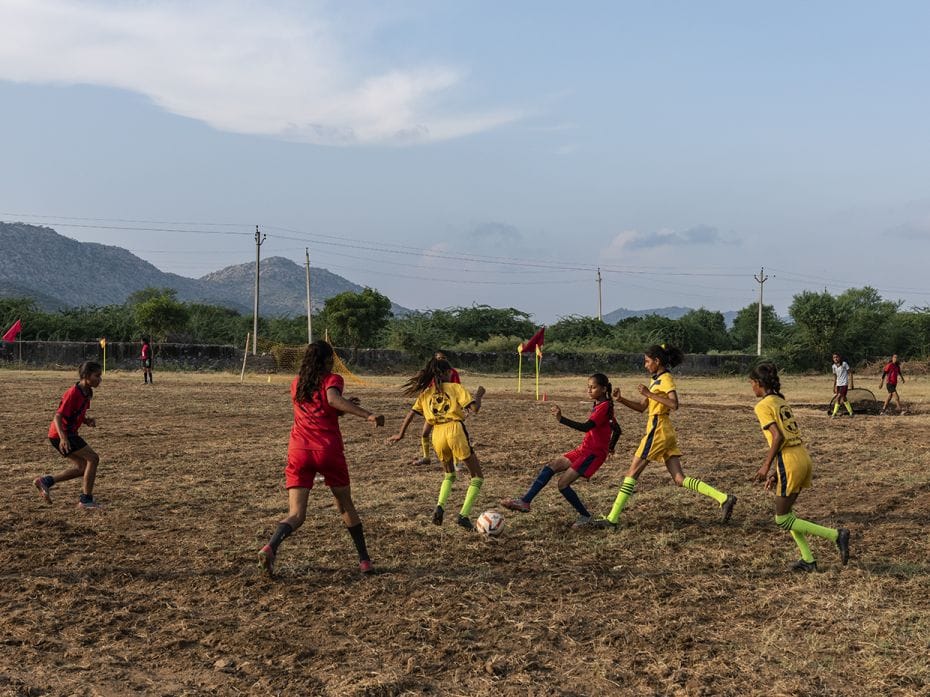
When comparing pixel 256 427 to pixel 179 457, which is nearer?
pixel 179 457

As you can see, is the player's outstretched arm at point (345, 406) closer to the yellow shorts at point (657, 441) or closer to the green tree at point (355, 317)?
the yellow shorts at point (657, 441)

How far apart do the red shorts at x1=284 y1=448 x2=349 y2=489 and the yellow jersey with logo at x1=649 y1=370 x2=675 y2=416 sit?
10.4 ft

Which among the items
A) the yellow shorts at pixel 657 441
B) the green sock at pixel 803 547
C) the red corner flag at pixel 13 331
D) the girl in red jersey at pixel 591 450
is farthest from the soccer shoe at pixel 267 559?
the red corner flag at pixel 13 331

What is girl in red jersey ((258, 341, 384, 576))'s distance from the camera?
609 centimetres

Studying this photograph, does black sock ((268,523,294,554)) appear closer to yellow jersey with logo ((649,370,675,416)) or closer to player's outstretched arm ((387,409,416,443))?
player's outstretched arm ((387,409,416,443))

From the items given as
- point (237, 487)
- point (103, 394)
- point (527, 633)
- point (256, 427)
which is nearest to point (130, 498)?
point (237, 487)

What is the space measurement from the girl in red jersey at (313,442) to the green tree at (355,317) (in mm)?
42372

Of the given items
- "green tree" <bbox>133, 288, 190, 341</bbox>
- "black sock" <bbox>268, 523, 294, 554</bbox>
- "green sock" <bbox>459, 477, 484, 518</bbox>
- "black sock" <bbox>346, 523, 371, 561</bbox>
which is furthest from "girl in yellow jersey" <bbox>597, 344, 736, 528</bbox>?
"green tree" <bbox>133, 288, 190, 341</bbox>

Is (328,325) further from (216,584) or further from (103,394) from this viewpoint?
(216,584)

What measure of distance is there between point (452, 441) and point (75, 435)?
154 inches

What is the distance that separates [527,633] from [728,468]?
24.0 feet

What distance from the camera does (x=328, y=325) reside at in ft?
160

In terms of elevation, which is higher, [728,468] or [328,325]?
[328,325]

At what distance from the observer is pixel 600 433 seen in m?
7.84
